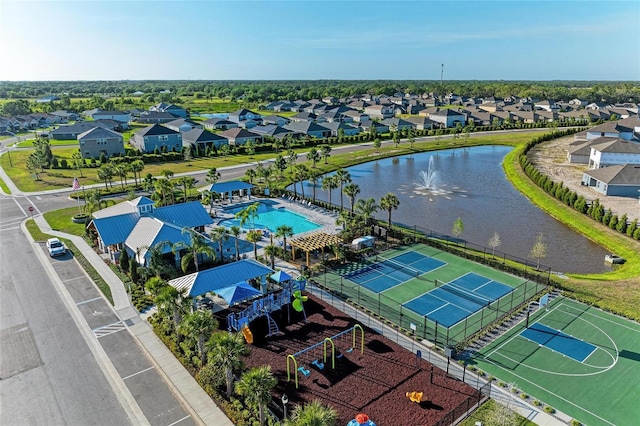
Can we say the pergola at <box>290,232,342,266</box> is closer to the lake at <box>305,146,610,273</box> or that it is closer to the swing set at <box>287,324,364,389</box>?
the swing set at <box>287,324,364,389</box>

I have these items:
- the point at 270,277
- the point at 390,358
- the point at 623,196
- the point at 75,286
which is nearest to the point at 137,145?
the point at 75,286

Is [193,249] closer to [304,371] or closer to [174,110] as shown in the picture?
[304,371]

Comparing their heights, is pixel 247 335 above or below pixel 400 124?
below

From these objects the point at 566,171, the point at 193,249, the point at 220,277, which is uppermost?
the point at 193,249

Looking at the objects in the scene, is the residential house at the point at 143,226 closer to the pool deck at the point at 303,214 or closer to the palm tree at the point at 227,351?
the pool deck at the point at 303,214

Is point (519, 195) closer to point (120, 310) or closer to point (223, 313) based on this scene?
point (223, 313)

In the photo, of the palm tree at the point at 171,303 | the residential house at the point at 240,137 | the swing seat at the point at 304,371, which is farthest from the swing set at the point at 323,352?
the residential house at the point at 240,137

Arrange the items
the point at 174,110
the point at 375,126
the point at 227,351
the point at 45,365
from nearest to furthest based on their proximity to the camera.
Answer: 1. the point at 227,351
2. the point at 45,365
3. the point at 375,126
4. the point at 174,110

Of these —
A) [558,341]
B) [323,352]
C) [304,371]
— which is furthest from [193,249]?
[558,341]
